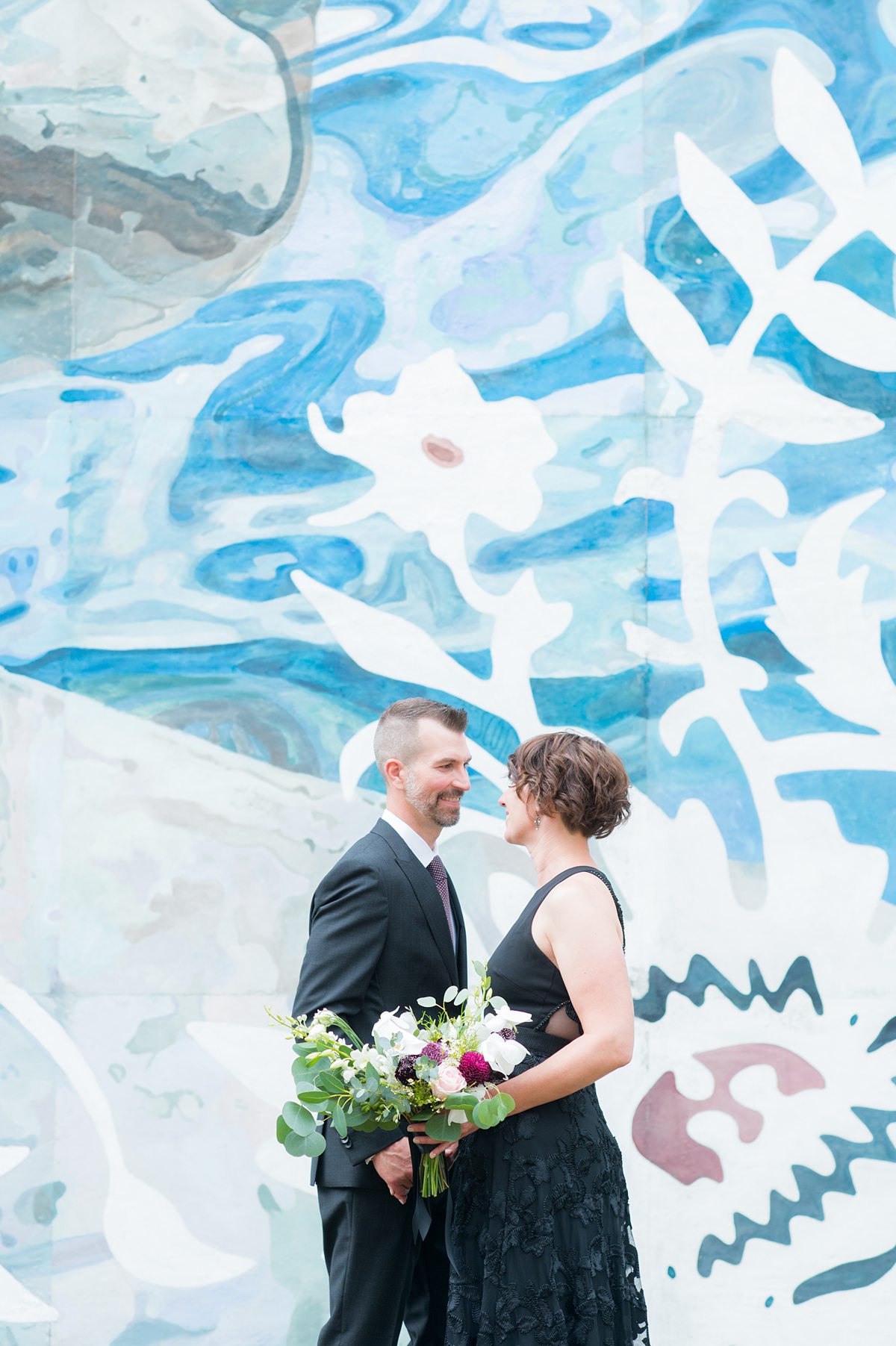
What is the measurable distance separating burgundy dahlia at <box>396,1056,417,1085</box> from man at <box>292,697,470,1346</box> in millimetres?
296

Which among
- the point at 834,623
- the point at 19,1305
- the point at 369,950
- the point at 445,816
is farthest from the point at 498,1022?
the point at 19,1305

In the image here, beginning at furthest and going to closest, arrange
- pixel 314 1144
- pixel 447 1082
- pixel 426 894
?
pixel 426 894 < pixel 314 1144 < pixel 447 1082

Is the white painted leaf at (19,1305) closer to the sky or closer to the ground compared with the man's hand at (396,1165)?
closer to the ground

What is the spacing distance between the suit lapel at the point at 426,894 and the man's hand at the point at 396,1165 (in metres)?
0.35

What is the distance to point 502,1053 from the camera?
6.78 ft

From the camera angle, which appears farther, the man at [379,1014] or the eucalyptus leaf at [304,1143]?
the man at [379,1014]

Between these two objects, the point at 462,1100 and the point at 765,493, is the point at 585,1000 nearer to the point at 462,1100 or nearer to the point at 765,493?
the point at 462,1100

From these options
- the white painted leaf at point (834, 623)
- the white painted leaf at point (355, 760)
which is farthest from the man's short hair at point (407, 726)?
the white painted leaf at point (834, 623)

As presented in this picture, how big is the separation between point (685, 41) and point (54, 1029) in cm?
329

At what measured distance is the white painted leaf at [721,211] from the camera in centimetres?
348

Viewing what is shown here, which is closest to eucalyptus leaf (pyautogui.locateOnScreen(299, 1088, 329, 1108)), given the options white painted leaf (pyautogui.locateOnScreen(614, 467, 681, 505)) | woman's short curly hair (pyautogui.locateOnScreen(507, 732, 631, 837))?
woman's short curly hair (pyautogui.locateOnScreen(507, 732, 631, 837))

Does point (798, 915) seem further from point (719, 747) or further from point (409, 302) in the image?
point (409, 302)

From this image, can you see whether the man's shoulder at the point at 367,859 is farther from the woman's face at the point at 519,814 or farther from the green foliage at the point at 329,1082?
the green foliage at the point at 329,1082

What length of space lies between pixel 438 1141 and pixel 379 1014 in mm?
313
